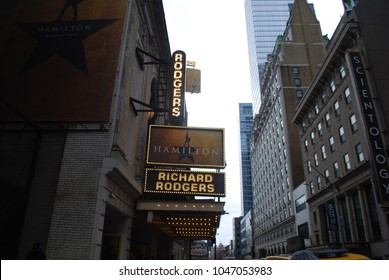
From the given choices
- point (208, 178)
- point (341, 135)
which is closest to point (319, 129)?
point (341, 135)

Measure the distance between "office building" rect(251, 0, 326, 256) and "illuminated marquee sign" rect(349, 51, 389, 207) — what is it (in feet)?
100

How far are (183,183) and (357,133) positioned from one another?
87.3 ft

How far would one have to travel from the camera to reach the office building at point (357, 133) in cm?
3209

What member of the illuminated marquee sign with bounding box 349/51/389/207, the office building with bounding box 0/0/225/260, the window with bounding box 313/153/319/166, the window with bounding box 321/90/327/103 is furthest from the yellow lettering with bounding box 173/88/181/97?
the window with bounding box 313/153/319/166

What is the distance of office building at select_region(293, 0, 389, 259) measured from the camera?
3209 centimetres

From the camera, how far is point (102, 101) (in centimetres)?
1518

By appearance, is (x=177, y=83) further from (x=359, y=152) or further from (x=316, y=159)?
(x=316, y=159)

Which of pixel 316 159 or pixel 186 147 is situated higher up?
pixel 316 159

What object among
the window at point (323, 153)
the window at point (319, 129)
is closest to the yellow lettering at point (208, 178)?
the window at point (323, 153)

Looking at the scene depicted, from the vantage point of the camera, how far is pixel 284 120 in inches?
2697

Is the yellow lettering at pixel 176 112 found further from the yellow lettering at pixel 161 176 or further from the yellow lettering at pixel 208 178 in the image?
the yellow lettering at pixel 208 178

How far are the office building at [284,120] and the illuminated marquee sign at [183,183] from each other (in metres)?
A: 48.0

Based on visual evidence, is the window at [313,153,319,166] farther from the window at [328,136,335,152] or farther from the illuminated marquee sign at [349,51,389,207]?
the illuminated marquee sign at [349,51,389,207]

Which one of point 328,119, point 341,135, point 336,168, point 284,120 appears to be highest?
point 284,120
